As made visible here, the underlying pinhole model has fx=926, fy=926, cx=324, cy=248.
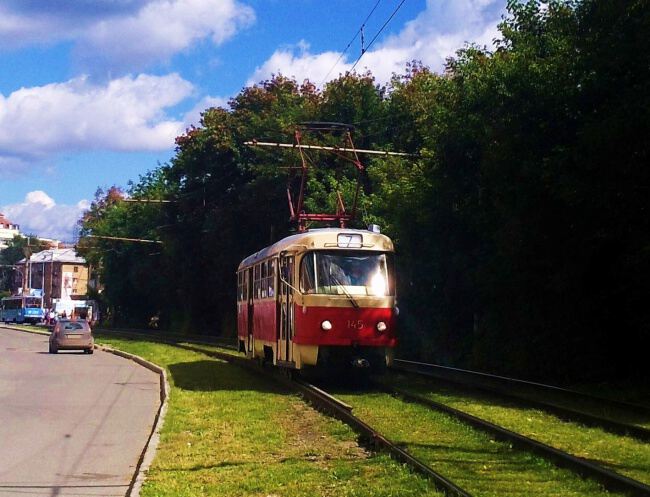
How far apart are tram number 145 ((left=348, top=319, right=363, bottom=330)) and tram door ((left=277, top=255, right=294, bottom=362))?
1.35 m

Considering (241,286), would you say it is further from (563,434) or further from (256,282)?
(563,434)

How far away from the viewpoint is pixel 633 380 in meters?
20.1

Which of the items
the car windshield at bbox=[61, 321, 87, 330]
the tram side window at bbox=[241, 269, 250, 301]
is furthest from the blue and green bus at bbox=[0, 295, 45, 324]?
the tram side window at bbox=[241, 269, 250, 301]

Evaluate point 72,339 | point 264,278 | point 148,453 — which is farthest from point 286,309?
point 72,339

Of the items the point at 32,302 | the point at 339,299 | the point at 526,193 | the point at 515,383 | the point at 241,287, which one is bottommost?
the point at 515,383

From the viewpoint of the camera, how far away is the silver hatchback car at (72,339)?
123 feet

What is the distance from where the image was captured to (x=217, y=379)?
73.1 feet

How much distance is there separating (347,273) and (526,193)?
4.13m

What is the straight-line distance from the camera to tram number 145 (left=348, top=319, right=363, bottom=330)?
60.8 ft

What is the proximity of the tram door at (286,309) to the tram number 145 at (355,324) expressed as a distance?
135 cm

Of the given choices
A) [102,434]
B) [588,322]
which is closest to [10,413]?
[102,434]

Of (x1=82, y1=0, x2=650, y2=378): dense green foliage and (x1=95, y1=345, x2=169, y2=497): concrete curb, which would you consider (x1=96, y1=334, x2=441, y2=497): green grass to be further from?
(x1=82, y1=0, x2=650, y2=378): dense green foliage

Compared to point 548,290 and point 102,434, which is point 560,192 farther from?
point 102,434

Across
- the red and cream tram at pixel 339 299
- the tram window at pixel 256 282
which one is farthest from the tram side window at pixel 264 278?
the red and cream tram at pixel 339 299
